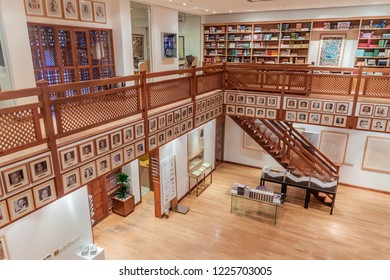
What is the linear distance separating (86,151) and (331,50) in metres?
8.49

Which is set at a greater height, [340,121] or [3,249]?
[340,121]

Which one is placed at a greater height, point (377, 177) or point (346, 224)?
point (377, 177)

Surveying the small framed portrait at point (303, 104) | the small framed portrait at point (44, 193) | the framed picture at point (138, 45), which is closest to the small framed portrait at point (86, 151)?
the small framed portrait at point (44, 193)

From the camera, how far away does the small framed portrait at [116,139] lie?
4.34m

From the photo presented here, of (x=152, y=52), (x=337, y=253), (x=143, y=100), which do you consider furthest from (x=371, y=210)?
(x=152, y=52)

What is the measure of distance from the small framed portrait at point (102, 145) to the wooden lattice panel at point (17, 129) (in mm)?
901

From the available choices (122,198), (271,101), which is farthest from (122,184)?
(271,101)

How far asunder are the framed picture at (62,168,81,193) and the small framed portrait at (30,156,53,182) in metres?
0.25

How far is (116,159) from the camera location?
4.50 m

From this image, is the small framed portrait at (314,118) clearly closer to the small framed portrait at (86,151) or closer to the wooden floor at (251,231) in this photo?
the wooden floor at (251,231)

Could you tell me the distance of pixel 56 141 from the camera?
3.63 m

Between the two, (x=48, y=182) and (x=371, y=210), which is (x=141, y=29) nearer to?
(x=48, y=182)

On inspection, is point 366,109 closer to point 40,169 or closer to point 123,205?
point 123,205

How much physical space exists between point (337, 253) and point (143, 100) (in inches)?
204
